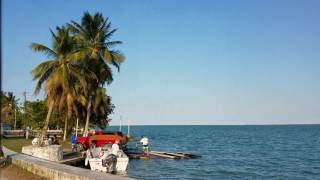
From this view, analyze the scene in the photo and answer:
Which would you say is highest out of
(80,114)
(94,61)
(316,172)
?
(94,61)

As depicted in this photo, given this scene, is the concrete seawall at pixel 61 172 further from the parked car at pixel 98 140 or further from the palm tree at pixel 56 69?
the parked car at pixel 98 140

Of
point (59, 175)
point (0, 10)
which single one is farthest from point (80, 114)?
point (0, 10)

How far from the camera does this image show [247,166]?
40.8 meters

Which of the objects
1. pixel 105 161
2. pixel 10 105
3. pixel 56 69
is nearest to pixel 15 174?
pixel 105 161

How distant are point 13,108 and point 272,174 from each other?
80.3 metres

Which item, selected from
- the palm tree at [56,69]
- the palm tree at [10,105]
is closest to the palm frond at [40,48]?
the palm tree at [56,69]

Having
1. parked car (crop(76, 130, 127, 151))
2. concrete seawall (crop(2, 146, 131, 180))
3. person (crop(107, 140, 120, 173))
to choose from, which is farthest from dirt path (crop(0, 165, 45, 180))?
parked car (crop(76, 130, 127, 151))

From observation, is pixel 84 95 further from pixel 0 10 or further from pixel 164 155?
pixel 0 10

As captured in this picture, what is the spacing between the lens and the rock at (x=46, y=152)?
1036 inches

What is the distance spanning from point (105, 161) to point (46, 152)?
3.28 metres

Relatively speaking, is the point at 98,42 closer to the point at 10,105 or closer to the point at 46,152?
the point at 46,152

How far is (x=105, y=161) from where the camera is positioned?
1062 inches

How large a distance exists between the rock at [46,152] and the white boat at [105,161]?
1912 millimetres

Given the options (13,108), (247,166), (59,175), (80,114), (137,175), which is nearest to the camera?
(59,175)
